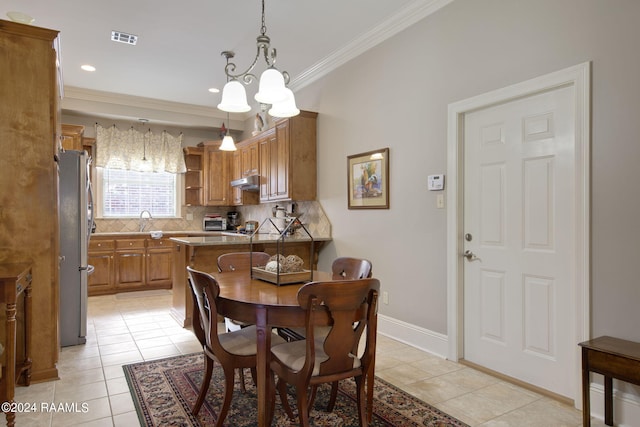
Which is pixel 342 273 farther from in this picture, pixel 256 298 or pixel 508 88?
pixel 508 88

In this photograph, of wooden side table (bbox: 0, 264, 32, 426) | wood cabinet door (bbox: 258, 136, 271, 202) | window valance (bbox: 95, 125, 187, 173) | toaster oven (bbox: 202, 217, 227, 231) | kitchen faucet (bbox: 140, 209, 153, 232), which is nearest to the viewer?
wooden side table (bbox: 0, 264, 32, 426)

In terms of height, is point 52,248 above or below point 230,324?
above

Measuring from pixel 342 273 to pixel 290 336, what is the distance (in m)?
0.61

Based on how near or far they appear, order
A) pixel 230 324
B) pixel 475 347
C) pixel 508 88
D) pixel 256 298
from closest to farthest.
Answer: pixel 256 298 → pixel 508 88 → pixel 475 347 → pixel 230 324

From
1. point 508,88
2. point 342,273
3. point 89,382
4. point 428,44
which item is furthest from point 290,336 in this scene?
point 428,44

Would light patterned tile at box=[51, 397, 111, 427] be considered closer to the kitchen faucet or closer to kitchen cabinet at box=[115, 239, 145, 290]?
kitchen cabinet at box=[115, 239, 145, 290]

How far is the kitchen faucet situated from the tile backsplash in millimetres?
49

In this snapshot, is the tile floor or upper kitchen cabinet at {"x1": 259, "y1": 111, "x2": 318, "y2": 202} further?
upper kitchen cabinet at {"x1": 259, "y1": 111, "x2": 318, "y2": 202}

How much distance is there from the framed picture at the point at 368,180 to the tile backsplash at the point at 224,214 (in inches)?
25.9

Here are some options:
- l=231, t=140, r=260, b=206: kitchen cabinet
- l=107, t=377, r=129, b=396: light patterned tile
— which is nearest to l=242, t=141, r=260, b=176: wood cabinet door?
l=231, t=140, r=260, b=206: kitchen cabinet

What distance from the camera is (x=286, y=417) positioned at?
7.31ft

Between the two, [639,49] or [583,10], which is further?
[583,10]

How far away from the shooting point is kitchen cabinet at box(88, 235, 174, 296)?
571cm

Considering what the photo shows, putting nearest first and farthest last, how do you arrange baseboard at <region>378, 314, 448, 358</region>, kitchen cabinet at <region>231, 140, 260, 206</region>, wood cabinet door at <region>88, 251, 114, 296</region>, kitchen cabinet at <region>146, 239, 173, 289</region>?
baseboard at <region>378, 314, 448, 358</region> → wood cabinet door at <region>88, 251, 114, 296</region> → kitchen cabinet at <region>231, 140, 260, 206</region> → kitchen cabinet at <region>146, 239, 173, 289</region>
